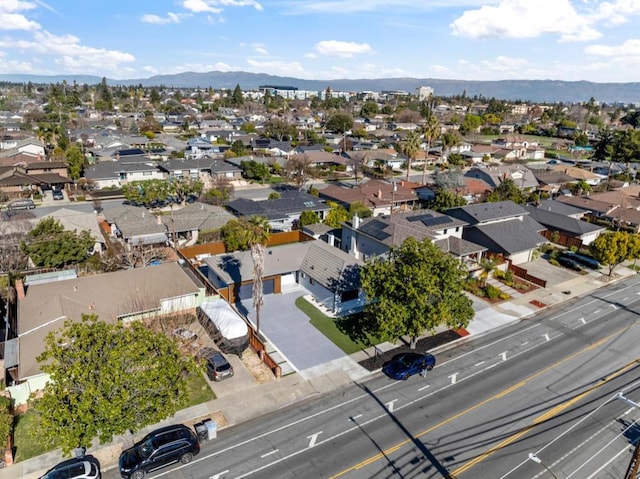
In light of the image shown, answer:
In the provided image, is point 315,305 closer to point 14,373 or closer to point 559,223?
point 14,373

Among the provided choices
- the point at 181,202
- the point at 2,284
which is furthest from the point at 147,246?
the point at 181,202

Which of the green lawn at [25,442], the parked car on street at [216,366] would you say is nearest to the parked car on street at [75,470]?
the green lawn at [25,442]

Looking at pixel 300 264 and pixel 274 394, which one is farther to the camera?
pixel 300 264

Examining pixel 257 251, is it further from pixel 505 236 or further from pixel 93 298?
pixel 505 236

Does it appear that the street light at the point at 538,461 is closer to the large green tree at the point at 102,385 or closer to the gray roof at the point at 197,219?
the large green tree at the point at 102,385

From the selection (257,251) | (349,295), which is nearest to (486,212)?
(349,295)

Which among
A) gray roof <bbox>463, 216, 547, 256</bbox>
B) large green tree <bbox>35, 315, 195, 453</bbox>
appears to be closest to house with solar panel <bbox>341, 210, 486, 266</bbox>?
gray roof <bbox>463, 216, 547, 256</bbox>
